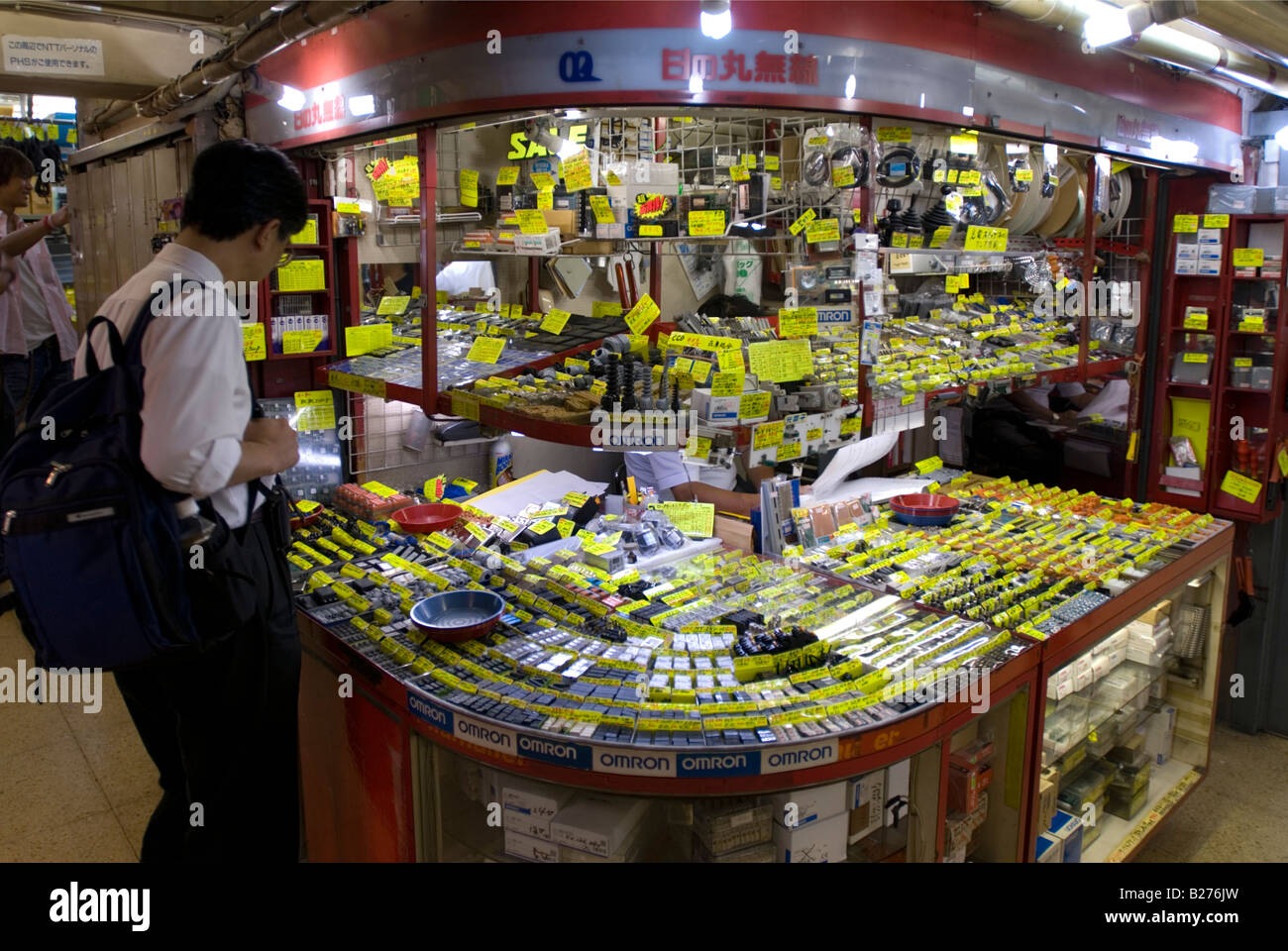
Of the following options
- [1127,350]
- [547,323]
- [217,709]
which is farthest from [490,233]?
[1127,350]

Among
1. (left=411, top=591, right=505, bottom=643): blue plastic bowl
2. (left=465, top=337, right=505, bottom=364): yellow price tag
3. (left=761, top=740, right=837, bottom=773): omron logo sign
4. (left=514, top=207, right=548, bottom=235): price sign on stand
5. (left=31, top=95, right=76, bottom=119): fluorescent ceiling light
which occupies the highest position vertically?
(left=31, top=95, right=76, bottom=119): fluorescent ceiling light

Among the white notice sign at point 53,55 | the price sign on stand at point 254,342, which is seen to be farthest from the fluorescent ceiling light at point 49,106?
the price sign on stand at point 254,342

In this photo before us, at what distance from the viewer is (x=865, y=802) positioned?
2.60 m

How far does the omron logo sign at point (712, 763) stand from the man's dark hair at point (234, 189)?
1613 mm

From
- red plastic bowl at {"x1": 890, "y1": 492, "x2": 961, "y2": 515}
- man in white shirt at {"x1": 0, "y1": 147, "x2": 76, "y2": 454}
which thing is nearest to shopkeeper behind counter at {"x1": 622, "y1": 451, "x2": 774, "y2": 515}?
red plastic bowl at {"x1": 890, "y1": 492, "x2": 961, "y2": 515}

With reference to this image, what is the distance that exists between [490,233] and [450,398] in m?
1.14

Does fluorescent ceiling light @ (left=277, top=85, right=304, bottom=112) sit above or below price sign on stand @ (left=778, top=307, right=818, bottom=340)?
above

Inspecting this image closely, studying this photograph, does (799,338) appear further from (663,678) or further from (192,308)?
(192,308)

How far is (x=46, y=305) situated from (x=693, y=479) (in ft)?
12.3

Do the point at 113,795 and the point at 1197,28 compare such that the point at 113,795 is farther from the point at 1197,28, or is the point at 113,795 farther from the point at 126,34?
the point at 1197,28

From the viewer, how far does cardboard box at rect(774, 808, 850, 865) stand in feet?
8.09

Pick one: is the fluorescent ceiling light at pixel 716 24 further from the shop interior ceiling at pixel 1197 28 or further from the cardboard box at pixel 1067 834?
the cardboard box at pixel 1067 834

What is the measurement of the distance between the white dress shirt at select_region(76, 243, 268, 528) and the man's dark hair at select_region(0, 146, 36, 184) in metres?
3.36

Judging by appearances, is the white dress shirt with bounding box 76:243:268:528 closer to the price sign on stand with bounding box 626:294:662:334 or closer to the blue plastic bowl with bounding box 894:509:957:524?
→ the price sign on stand with bounding box 626:294:662:334
